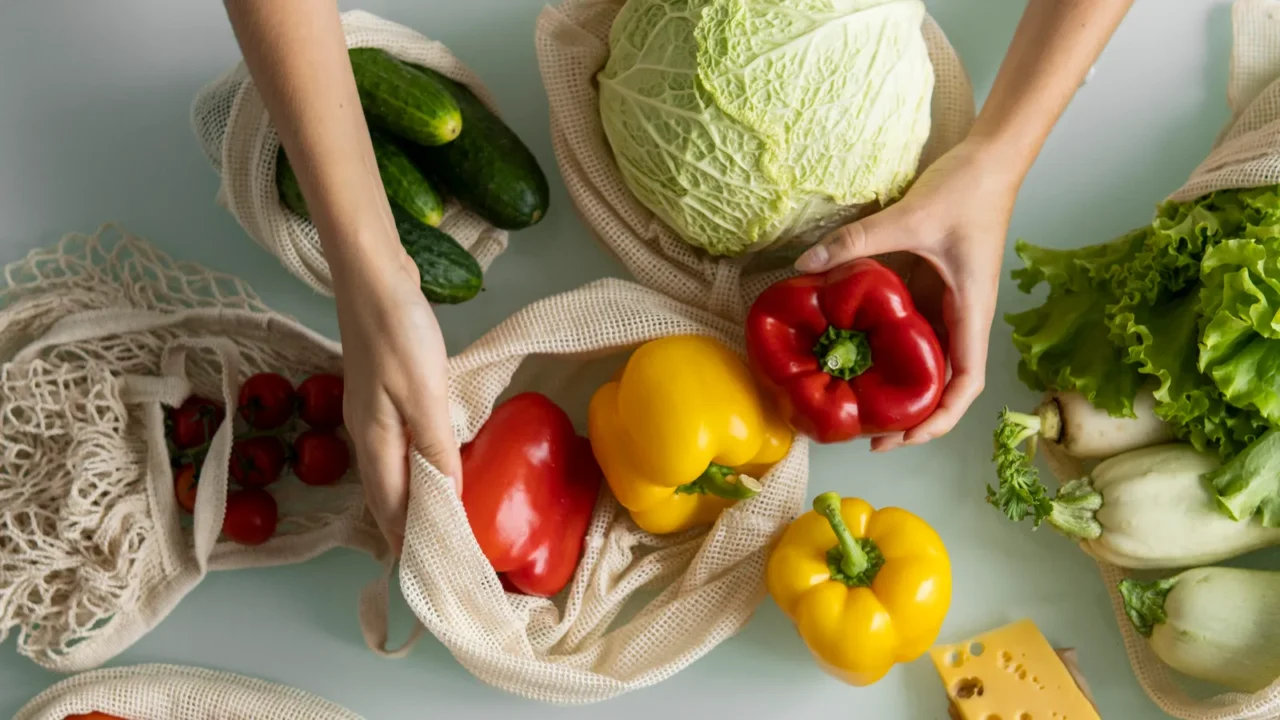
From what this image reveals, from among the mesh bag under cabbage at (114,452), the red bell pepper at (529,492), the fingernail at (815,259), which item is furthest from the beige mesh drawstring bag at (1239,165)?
the mesh bag under cabbage at (114,452)

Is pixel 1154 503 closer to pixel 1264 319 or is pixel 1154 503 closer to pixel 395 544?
pixel 1264 319

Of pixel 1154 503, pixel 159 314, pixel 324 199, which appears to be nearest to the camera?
pixel 324 199

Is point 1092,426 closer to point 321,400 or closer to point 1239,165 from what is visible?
point 1239,165

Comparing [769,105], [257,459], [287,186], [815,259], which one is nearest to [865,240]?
[815,259]

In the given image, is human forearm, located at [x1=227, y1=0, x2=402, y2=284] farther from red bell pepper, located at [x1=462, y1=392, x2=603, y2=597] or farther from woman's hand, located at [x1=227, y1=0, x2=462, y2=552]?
red bell pepper, located at [x1=462, y1=392, x2=603, y2=597]

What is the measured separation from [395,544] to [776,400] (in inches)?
18.3

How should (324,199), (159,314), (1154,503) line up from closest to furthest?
(324,199)
(1154,503)
(159,314)

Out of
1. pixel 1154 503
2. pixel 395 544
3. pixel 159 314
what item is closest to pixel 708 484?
pixel 395 544

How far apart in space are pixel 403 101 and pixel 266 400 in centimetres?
40

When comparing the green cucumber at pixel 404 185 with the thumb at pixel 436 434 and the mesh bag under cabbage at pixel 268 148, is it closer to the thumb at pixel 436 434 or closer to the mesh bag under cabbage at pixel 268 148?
the mesh bag under cabbage at pixel 268 148

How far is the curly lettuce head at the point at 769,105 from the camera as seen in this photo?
988 mm

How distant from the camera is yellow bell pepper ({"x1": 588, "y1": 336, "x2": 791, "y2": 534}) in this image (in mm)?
1048

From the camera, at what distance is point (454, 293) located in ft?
3.70

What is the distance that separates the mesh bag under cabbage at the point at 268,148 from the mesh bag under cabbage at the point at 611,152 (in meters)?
0.12
